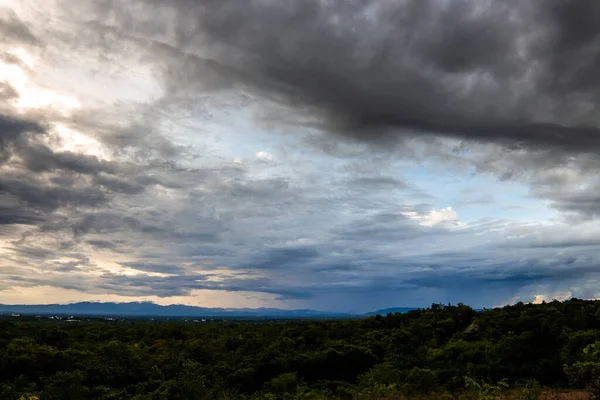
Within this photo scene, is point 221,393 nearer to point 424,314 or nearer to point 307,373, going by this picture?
point 307,373

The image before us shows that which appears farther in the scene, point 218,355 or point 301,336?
point 301,336

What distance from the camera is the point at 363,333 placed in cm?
5206

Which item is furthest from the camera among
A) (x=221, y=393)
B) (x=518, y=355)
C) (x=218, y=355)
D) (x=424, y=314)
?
(x=424, y=314)

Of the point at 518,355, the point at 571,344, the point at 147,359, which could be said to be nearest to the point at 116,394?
the point at 147,359

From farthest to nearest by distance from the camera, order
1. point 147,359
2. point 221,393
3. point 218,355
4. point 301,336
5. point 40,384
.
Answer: point 301,336 → point 218,355 → point 147,359 → point 40,384 → point 221,393

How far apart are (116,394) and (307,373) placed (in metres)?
17.0

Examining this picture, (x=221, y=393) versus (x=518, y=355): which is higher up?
(x=518, y=355)

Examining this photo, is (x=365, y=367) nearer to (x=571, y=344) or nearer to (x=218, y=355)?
(x=218, y=355)

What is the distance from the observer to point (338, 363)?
40.1 metres

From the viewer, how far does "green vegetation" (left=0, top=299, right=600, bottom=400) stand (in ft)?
83.3

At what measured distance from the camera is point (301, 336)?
5150 cm

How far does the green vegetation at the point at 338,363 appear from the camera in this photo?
83.3ft

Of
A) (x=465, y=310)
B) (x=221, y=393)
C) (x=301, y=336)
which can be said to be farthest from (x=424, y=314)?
(x=221, y=393)

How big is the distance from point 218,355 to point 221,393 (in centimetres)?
1945
